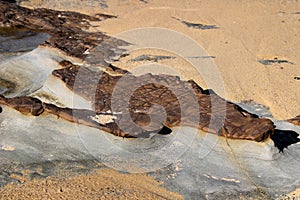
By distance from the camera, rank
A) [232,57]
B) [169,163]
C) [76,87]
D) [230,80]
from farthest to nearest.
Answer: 1. [232,57]
2. [230,80]
3. [76,87]
4. [169,163]

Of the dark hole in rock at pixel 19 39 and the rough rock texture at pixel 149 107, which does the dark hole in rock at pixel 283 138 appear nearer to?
the rough rock texture at pixel 149 107

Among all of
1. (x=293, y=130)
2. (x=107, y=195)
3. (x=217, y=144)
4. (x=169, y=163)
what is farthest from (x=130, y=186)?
(x=293, y=130)

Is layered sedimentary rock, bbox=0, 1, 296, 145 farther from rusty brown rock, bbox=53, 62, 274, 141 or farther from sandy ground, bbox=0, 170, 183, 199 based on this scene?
sandy ground, bbox=0, 170, 183, 199

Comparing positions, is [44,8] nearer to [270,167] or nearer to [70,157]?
[70,157]

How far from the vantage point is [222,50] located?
596 cm

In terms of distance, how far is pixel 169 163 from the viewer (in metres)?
3.74

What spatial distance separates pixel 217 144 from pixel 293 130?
2.47ft

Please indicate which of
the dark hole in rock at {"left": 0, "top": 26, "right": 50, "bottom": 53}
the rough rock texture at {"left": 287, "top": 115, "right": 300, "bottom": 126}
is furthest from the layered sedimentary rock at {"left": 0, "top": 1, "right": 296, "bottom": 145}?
the dark hole in rock at {"left": 0, "top": 26, "right": 50, "bottom": 53}

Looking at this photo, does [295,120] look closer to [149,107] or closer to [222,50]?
[149,107]

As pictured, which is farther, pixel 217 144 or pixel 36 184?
pixel 217 144

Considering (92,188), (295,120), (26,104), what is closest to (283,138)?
(295,120)

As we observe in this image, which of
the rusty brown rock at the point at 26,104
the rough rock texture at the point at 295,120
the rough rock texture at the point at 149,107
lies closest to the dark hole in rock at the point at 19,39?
the rough rock texture at the point at 149,107

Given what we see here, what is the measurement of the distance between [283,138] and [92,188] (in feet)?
5.62

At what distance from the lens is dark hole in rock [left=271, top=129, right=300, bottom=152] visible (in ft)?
13.1
